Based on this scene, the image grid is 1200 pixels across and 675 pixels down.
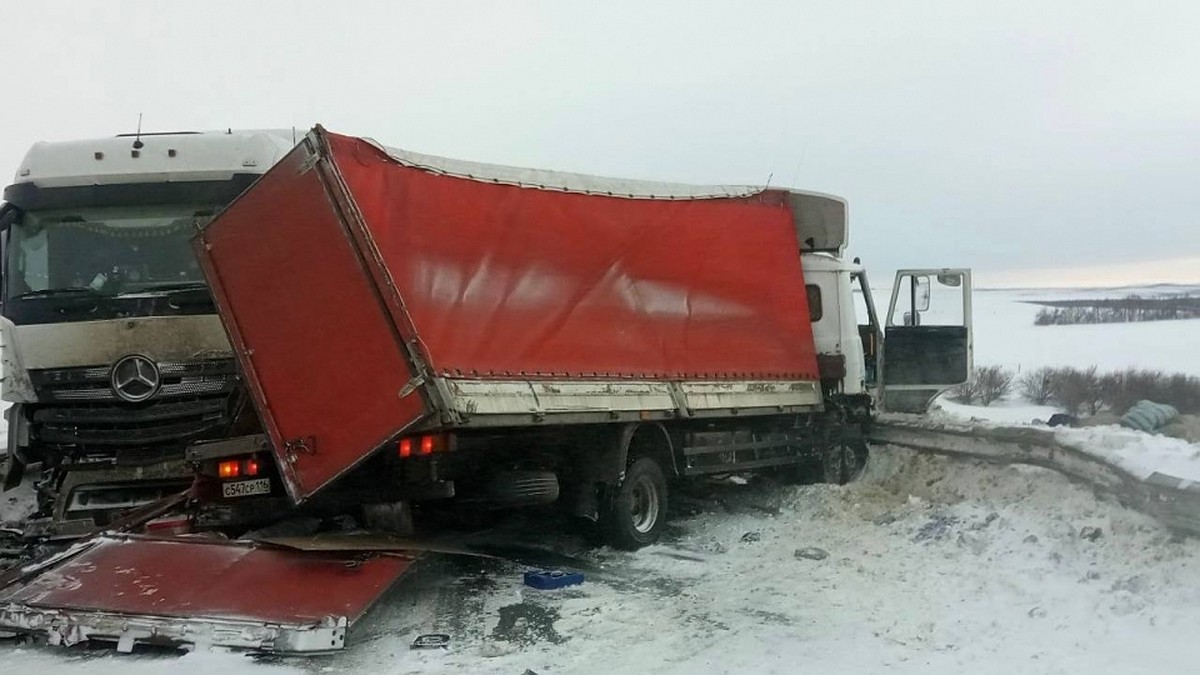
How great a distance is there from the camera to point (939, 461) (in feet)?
37.8

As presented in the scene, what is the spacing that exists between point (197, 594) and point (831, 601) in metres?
4.17

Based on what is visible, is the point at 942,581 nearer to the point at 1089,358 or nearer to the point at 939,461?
the point at 939,461

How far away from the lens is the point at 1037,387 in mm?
31422

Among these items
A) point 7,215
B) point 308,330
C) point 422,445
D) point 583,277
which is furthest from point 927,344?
point 7,215

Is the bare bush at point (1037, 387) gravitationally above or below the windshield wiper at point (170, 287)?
below

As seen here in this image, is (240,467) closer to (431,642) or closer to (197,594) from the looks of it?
(197,594)

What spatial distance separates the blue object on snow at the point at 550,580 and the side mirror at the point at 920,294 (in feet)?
26.0

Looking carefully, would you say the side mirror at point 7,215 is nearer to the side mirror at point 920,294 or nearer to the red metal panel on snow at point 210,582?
the red metal panel on snow at point 210,582

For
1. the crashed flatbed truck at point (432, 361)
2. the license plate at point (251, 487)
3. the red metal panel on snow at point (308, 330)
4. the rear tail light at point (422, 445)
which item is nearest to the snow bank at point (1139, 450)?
the crashed flatbed truck at point (432, 361)

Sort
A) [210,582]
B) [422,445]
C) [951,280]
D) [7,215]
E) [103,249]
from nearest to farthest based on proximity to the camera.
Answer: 1. [210,582]
2. [422,445]
3. [103,249]
4. [7,215]
5. [951,280]

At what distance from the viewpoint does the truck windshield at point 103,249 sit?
30.6 feet

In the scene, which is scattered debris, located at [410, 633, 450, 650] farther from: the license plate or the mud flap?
the license plate

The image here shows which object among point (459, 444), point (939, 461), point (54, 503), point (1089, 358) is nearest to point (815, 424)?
point (939, 461)

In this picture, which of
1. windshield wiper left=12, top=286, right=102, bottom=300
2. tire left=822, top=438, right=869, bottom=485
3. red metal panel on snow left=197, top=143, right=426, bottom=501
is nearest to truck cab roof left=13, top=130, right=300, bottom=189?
windshield wiper left=12, top=286, right=102, bottom=300
